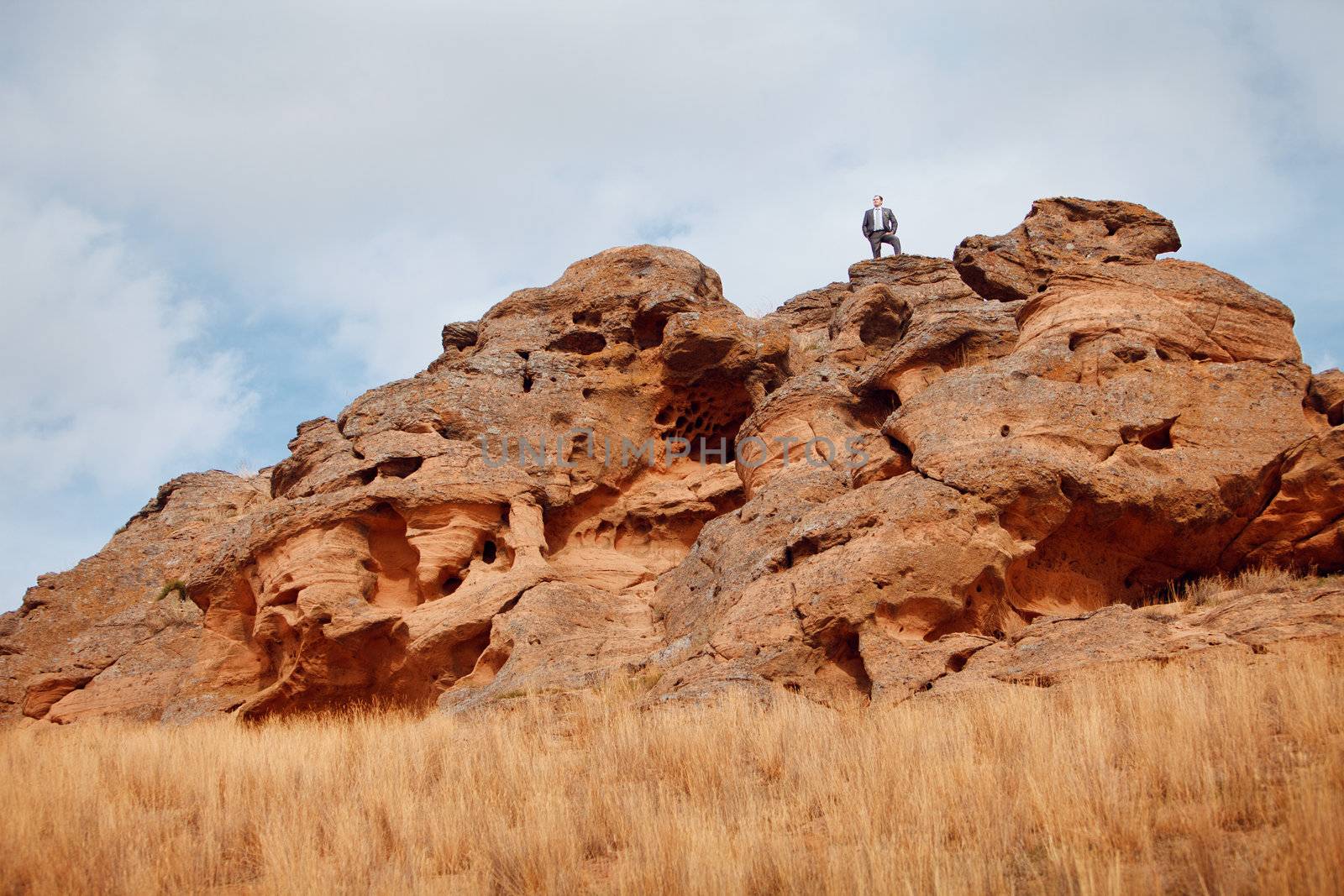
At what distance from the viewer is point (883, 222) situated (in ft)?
97.7

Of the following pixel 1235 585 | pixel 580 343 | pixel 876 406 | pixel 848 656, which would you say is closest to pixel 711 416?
pixel 580 343

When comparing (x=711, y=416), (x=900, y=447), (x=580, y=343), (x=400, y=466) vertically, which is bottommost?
(x=900, y=447)

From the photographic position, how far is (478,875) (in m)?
6.43

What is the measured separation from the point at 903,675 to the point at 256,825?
6.08 meters

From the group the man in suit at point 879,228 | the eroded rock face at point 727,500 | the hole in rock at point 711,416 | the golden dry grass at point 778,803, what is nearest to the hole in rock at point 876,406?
the eroded rock face at point 727,500

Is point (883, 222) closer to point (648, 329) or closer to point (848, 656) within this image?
point (648, 329)

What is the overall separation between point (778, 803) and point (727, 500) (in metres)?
11.4

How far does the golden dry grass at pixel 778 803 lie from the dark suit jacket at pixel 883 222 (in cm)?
2177

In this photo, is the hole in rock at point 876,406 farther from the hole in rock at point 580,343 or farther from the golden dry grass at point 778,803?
the golden dry grass at point 778,803

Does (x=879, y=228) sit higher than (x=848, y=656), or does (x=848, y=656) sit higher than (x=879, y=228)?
(x=879, y=228)

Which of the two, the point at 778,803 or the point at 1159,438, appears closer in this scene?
the point at 778,803

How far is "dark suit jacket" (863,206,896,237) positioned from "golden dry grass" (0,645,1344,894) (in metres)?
21.8

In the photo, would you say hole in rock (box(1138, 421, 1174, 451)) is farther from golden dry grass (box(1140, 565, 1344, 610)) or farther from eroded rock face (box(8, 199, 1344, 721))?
golden dry grass (box(1140, 565, 1344, 610))

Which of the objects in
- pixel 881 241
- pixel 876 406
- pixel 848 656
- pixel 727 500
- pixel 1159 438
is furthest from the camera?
pixel 881 241
